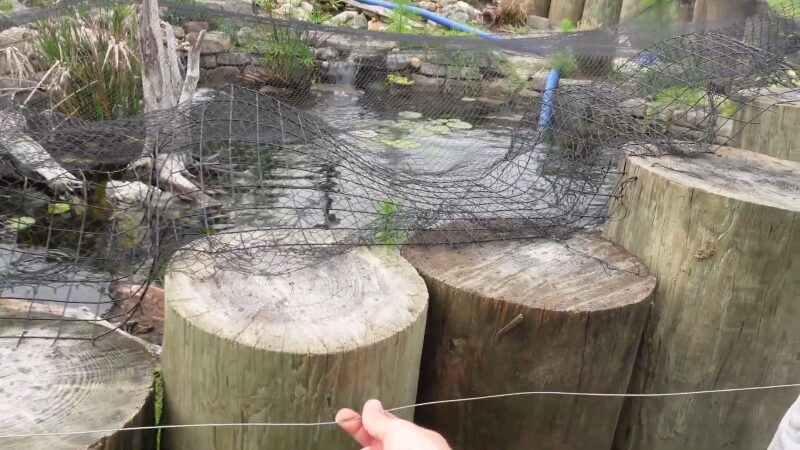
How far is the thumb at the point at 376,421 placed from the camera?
4.53ft

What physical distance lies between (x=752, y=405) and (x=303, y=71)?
570 centimetres

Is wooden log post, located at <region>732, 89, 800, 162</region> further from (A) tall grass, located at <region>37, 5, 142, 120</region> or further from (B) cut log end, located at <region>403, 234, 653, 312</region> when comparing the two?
(A) tall grass, located at <region>37, 5, 142, 120</region>

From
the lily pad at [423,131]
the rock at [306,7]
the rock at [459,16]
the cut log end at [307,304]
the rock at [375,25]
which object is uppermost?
the rock at [459,16]

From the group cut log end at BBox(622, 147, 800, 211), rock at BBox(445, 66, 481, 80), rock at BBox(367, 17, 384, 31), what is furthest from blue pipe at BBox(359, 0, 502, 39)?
cut log end at BBox(622, 147, 800, 211)

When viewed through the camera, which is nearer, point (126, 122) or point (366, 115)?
point (126, 122)

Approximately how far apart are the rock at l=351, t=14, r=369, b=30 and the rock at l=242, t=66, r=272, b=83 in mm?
1901

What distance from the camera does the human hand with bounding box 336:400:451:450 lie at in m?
1.32

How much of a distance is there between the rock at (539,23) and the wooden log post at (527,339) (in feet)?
25.8

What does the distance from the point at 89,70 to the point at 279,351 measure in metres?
4.25

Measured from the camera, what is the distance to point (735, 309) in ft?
6.88

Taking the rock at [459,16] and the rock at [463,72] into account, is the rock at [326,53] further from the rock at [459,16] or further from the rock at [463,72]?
the rock at [459,16]

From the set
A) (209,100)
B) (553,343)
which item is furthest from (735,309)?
(209,100)

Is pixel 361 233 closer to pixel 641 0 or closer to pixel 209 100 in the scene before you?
pixel 209 100

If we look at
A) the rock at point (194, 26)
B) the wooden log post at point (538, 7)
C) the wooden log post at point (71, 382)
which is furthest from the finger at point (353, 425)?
the wooden log post at point (538, 7)
